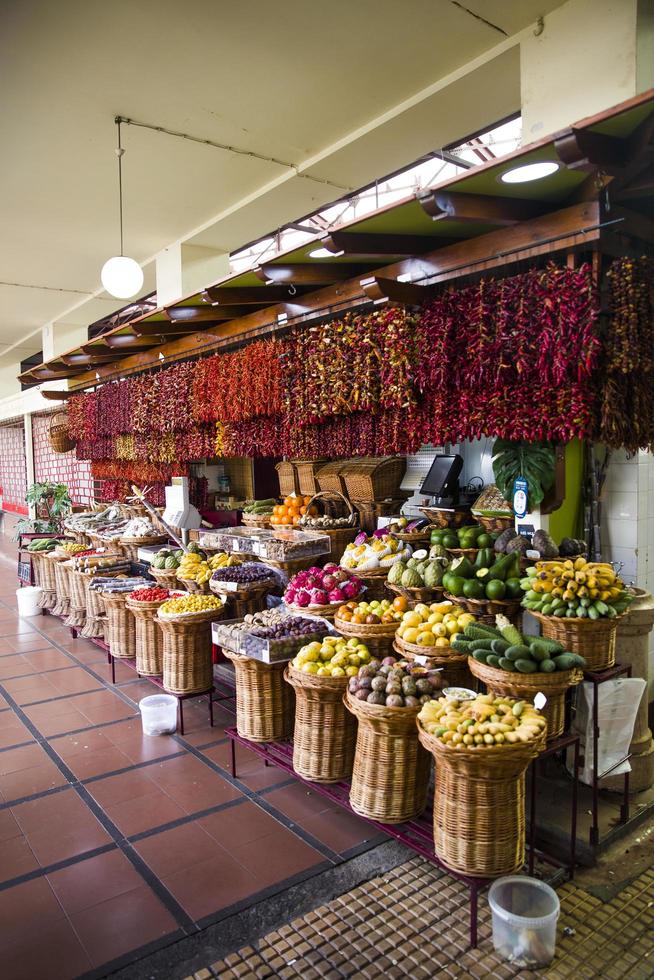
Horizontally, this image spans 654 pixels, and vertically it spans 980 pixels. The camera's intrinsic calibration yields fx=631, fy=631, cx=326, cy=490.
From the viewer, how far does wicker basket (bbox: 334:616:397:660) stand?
3.92m

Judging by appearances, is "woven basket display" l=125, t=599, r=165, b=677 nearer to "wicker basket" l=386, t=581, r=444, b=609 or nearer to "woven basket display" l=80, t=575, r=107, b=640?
"woven basket display" l=80, t=575, r=107, b=640

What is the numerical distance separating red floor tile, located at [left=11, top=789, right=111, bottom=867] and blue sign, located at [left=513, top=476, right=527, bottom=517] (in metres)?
3.13

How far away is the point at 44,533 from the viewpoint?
1020 centimetres

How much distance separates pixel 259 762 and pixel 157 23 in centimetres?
467

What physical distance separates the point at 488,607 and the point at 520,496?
823 mm

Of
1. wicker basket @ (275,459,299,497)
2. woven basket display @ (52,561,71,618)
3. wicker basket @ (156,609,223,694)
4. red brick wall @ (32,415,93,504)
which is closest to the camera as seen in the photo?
wicker basket @ (156,609,223,694)

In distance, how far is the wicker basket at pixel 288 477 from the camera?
6.53 meters

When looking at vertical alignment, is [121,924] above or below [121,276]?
below

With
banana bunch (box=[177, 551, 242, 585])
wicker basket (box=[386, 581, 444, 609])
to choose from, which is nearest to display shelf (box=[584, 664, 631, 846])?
wicker basket (box=[386, 581, 444, 609])

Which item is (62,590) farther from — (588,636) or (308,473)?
(588,636)

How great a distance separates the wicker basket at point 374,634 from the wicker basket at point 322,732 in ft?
1.52

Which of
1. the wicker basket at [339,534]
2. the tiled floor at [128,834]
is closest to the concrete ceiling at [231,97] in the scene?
the wicker basket at [339,534]

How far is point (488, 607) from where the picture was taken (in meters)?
3.69

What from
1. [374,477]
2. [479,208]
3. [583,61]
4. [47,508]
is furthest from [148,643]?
[47,508]
